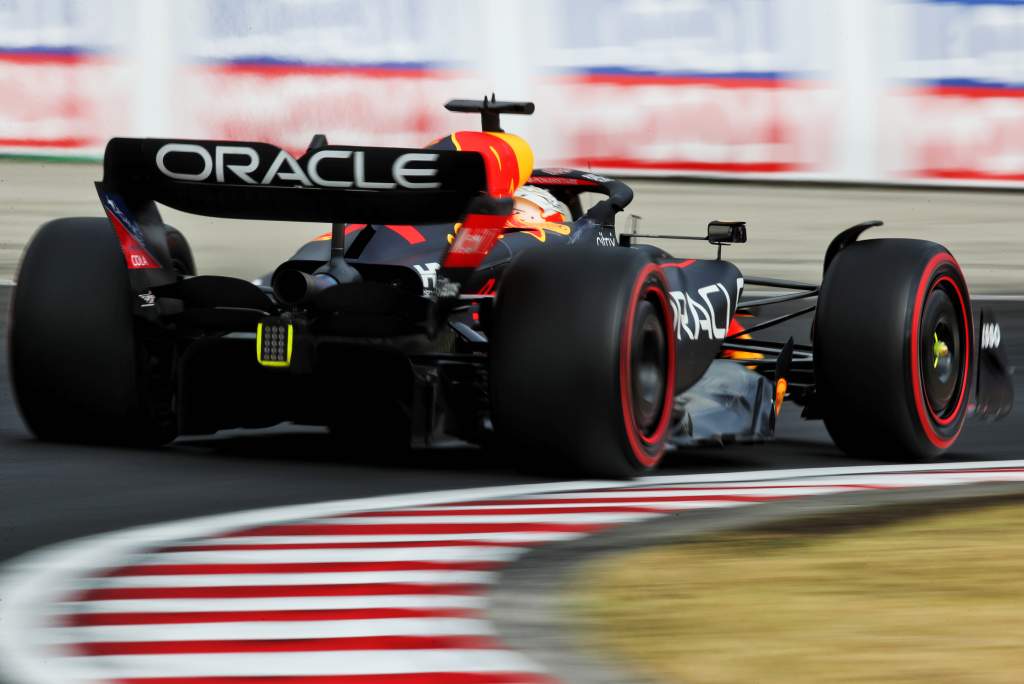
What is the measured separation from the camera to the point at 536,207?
9.13m

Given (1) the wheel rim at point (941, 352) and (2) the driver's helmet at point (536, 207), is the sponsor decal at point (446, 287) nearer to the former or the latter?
(2) the driver's helmet at point (536, 207)

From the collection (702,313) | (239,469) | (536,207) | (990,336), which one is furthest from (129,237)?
(990,336)

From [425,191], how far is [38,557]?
2.26 meters

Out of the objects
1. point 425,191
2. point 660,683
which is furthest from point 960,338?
point 660,683

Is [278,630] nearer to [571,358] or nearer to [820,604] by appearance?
[820,604]

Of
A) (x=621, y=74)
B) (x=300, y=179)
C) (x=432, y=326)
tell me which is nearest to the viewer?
(x=300, y=179)

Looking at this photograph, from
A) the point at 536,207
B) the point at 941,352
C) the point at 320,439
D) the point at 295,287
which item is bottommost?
the point at 320,439

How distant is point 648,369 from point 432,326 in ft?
2.65

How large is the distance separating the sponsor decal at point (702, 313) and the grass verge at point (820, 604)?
193 centimetres

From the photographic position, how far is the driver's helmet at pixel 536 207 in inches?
355

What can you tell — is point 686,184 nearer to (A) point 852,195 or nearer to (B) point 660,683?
(A) point 852,195

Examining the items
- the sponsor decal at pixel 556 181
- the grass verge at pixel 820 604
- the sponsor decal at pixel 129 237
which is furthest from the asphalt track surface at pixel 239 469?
the grass verge at pixel 820 604

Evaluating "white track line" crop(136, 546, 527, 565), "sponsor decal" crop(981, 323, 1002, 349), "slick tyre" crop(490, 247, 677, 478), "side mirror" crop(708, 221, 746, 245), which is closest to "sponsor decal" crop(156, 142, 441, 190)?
"slick tyre" crop(490, 247, 677, 478)

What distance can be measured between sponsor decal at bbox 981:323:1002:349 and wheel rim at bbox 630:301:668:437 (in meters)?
2.04
